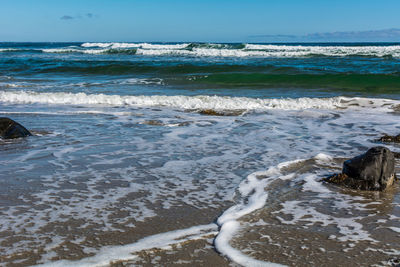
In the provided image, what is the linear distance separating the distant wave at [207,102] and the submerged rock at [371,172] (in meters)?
5.57

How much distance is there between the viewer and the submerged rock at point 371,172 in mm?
4094

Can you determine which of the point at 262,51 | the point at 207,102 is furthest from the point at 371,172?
the point at 262,51

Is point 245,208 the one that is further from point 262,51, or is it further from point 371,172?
point 262,51

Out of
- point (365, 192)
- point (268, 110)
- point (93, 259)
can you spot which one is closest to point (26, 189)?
point (93, 259)

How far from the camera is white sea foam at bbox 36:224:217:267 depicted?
8.70 ft

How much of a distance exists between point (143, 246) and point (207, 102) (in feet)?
26.2

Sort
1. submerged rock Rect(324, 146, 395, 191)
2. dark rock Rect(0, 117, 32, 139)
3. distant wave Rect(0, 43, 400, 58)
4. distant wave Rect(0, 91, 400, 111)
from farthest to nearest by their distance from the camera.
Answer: distant wave Rect(0, 43, 400, 58), distant wave Rect(0, 91, 400, 111), dark rock Rect(0, 117, 32, 139), submerged rock Rect(324, 146, 395, 191)

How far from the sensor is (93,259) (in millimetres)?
2693

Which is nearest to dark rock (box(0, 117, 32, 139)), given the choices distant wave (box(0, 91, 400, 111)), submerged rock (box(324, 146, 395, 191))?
distant wave (box(0, 91, 400, 111))

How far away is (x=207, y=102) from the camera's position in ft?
35.2

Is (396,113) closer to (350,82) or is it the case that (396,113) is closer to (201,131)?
(201,131)

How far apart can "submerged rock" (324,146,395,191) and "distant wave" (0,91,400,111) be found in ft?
18.3

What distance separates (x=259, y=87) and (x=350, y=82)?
3328mm

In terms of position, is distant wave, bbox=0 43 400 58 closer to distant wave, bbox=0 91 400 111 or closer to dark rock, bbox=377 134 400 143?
distant wave, bbox=0 91 400 111
